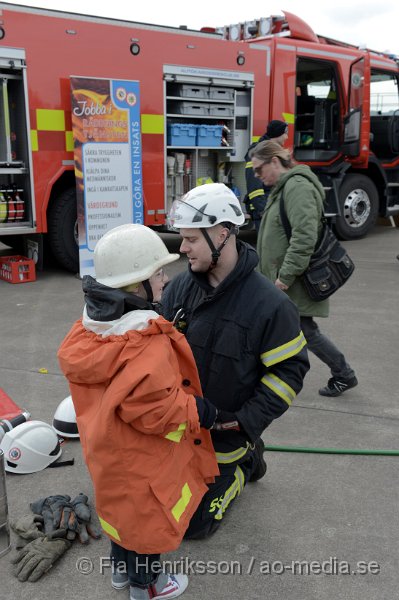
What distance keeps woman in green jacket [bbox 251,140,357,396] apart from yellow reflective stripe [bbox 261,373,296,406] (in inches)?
54.2

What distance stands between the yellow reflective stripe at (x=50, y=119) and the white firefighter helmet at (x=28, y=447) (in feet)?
15.7

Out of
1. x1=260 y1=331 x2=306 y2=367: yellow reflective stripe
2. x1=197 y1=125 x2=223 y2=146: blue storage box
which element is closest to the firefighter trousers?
x1=260 y1=331 x2=306 y2=367: yellow reflective stripe

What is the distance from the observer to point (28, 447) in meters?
3.15

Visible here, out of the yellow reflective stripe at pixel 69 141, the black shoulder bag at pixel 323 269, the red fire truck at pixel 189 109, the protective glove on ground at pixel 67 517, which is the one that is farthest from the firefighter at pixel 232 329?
the yellow reflective stripe at pixel 69 141

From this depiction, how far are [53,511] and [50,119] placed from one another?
5.50m

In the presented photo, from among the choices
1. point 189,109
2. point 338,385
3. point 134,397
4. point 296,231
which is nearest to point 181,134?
point 189,109

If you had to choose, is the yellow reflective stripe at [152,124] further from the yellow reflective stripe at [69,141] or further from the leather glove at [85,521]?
the leather glove at [85,521]

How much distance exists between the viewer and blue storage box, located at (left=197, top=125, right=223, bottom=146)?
8469 mm

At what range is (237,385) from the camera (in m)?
2.52

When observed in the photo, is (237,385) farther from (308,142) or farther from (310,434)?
(308,142)

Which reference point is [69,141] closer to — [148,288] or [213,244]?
[213,244]

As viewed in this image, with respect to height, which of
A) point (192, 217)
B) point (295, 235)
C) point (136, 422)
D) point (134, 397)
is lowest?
point (136, 422)

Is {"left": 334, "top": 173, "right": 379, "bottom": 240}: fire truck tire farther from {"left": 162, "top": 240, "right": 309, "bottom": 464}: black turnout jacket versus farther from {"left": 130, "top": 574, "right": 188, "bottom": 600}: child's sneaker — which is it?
{"left": 130, "top": 574, "right": 188, "bottom": 600}: child's sneaker

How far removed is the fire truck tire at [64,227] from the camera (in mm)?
7559
